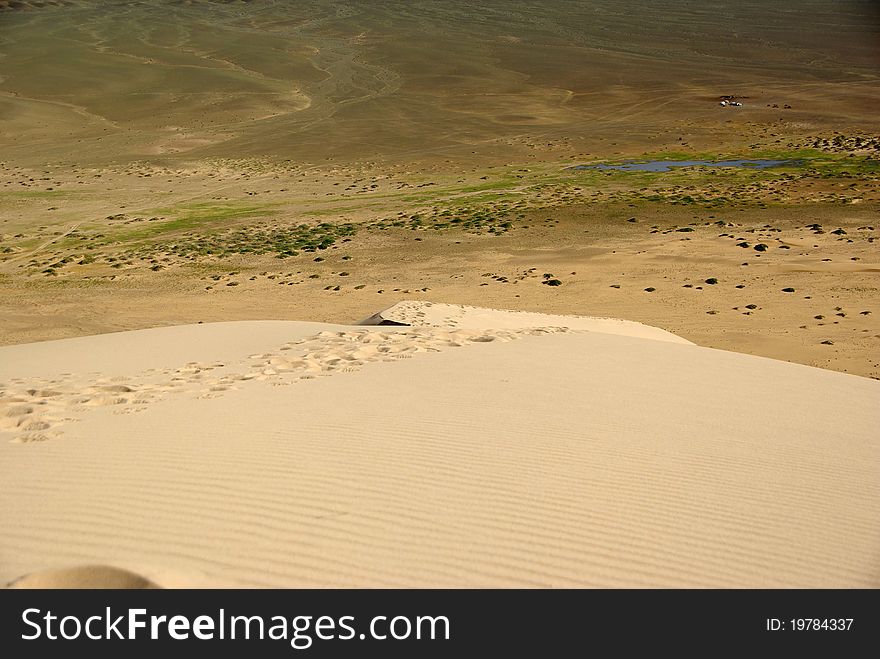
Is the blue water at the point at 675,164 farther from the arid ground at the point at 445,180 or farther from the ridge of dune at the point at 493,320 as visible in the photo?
the ridge of dune at the point at 493,320

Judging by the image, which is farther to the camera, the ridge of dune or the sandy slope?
the ridge of dune

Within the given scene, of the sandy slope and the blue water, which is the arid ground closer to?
the blue water

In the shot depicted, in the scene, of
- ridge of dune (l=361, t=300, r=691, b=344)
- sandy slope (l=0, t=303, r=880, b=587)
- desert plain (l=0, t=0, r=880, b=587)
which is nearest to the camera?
sandy slope (l=0, t=303, r=880, b=587)

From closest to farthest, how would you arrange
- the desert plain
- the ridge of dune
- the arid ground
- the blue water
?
the desert plain → the ridge of dune → the arid ground → the blue water

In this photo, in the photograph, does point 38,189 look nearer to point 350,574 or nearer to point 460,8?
point 350,574

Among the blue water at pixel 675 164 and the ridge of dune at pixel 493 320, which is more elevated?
the blue water at pixel 675 164

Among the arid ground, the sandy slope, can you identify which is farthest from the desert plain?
the arid ground

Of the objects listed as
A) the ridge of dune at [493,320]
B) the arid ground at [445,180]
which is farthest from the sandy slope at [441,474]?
the arid ground at [445,180]

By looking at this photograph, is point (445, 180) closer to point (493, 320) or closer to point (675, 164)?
Answer: point (675, 164)

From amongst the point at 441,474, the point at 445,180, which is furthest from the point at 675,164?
the point at 441,474
